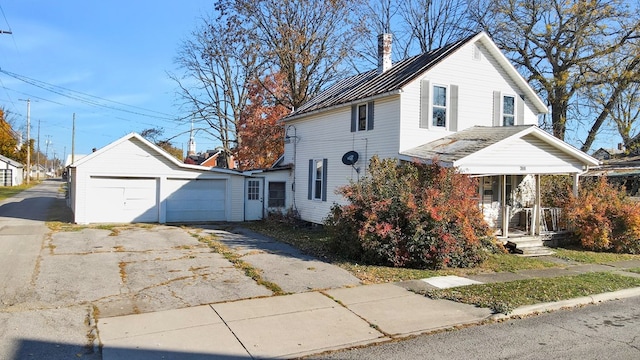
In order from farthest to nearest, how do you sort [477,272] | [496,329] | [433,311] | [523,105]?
[523,105] → [477,272] → [433,311] → [496,329]

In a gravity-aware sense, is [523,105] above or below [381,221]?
above

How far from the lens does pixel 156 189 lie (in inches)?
817

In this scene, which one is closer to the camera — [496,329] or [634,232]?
[496,329]

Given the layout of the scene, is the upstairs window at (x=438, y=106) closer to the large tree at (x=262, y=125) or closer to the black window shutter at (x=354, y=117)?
the black window shutter at (x=354, y=117)

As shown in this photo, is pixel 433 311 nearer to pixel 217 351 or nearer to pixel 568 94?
pixel 217 351

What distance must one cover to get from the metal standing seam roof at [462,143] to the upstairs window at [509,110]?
185cm

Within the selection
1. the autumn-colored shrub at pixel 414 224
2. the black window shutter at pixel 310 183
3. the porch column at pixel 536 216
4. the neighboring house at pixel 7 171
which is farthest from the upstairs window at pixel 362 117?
the neighboring house at pixel 7 171

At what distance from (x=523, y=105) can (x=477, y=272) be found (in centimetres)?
996

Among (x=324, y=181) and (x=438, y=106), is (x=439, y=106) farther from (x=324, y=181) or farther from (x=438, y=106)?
(x=324, y=181)

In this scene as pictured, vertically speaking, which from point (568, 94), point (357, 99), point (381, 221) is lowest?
point (381, 221)

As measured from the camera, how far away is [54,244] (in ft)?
44.6

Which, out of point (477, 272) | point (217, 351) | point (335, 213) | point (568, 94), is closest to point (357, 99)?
point (335, 213)

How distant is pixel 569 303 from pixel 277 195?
15925mm

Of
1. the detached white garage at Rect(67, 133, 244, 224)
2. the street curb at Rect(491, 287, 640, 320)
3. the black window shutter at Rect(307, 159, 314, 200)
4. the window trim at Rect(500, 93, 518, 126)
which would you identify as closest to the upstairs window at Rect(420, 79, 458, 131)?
the window trim at Rect(500, 93, 518, 126)
